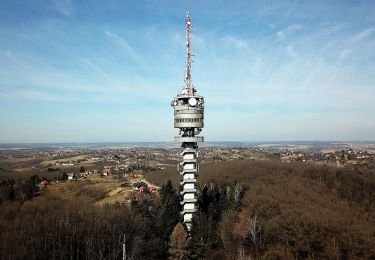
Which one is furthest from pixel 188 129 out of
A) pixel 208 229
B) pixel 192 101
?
pixel 208 229

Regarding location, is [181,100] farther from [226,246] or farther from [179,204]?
[226,246]

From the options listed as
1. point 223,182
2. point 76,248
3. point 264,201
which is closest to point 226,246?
point 76,248

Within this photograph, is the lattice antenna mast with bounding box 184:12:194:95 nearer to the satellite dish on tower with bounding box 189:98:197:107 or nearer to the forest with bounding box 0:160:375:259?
the satellite dish on tower with bounding box 189:98:197:107

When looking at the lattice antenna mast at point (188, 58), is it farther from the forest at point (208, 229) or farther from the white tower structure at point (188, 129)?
the forest at point (208, 229)

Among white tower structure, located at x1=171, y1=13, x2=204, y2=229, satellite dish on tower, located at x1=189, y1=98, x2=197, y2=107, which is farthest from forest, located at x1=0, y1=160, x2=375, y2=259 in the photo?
satellite dish on tower, located at x1=189, y1=98, x2=197, y2=107

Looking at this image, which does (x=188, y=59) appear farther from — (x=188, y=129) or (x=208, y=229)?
(x=208, y=229)

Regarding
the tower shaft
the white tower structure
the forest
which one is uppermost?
the tower shaft
